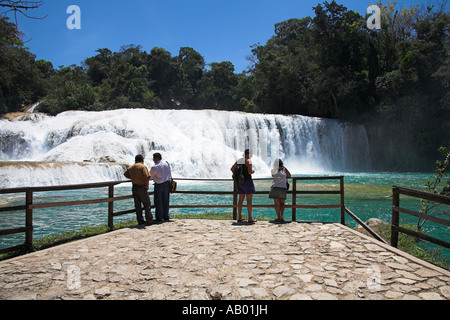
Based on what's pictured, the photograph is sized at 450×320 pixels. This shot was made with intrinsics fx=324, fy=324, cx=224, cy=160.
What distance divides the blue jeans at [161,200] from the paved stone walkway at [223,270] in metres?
1.34

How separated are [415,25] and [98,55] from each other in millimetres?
61119

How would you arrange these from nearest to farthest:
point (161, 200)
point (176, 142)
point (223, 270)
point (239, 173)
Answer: point (223, 270)
point (239, 173)
point (161, 200)
point (176, 142)

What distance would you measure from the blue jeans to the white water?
10.7m

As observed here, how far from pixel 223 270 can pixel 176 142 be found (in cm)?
2206

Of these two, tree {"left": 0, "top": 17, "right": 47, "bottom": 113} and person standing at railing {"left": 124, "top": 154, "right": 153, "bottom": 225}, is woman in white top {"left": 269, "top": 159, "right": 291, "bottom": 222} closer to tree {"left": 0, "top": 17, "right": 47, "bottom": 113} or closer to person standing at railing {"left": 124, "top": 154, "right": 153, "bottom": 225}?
person standing at railing {"left": 124, "top": 154, "right": 153, "bottom": 225}

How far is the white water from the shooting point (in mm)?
20953

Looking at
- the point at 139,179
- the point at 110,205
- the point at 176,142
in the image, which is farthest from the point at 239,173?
the point at 176,142

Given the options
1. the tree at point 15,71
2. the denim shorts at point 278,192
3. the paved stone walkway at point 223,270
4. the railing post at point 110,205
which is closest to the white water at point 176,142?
the tree at point 15,71

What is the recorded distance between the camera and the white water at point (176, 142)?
21.0m

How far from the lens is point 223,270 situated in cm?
423

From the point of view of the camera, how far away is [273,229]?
6805mm

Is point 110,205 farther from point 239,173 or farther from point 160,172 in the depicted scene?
point 239,173

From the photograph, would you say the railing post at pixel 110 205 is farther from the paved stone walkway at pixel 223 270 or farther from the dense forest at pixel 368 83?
the dense forest at pixel 368 83

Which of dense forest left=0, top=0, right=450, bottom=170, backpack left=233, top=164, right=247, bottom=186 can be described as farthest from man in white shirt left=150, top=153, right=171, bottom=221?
dense forest left=0, top=0, right=450, bottom=170
